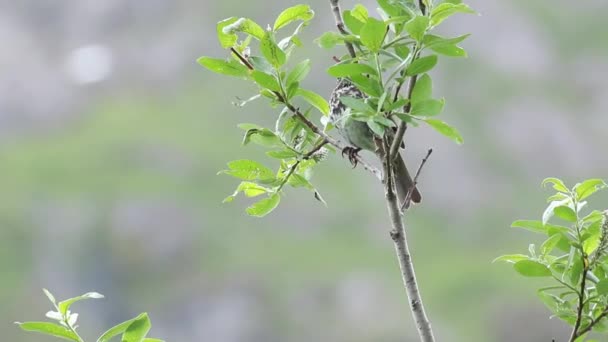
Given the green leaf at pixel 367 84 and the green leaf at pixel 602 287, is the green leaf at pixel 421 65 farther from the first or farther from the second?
the green leaf at pixel 602 287

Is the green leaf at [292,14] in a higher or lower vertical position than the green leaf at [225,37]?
higher

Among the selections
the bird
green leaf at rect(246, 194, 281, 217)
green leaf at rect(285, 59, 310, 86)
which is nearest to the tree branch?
green leaf at rect(285, 59, 310, 86)

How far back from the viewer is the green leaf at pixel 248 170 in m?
3.64

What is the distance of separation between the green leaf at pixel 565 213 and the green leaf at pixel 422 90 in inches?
21.7

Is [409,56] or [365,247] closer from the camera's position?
[409,56]

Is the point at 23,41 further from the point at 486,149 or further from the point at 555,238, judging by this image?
the point at 555,238

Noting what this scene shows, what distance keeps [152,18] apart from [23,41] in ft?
39.6

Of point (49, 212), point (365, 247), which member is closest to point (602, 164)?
point (365, 247)

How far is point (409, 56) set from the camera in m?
3.12

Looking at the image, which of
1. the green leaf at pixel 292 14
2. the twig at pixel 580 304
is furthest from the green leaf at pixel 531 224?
the green leaf at pixel 292 14

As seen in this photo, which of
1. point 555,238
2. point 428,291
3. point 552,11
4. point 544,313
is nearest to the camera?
point 555,238

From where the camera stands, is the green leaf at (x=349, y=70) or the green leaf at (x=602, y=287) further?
the green leaf at (x=602, y=287)

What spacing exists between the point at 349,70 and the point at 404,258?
0.59 m

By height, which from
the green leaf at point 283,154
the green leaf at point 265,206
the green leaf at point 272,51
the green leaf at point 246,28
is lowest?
the green leaf at point 265,206
